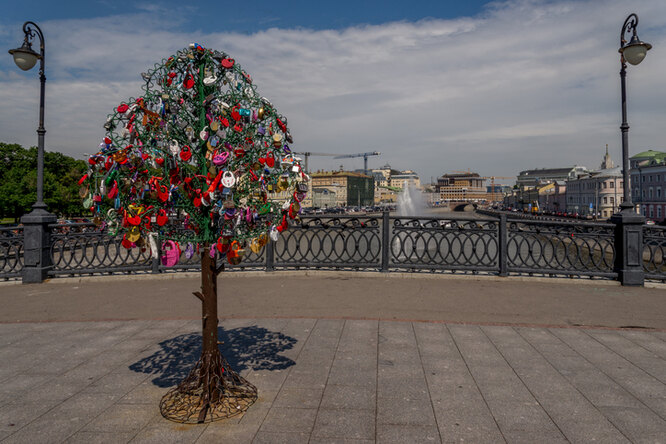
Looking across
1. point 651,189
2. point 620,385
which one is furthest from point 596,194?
point 620,385

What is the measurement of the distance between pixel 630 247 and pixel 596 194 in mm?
102714

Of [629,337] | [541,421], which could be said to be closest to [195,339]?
[541,421]

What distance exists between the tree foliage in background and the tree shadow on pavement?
1802 inches

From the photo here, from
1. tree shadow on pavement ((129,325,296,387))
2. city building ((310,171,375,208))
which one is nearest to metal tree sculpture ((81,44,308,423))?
tree shadow on pavement ((129,325,296,387))

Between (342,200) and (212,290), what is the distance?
17387 centimetres

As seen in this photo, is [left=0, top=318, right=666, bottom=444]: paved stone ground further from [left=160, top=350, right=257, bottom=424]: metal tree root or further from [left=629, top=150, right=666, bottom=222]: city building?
[left=629, top=150, right=666, bottom=222]: city building

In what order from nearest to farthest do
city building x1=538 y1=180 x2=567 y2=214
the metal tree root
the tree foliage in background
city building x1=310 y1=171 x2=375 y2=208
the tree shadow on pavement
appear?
the metal tree root, the tree shadow on pavement, the tree foliage in background, city building x1=538 y1=180 x2=567 y2=214, city building x1=310 y1=171 x2=375 y2=208

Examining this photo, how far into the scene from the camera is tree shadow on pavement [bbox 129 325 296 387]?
464 centimetres

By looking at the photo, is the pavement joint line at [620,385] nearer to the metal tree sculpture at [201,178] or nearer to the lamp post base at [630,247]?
Result: the metal tree sculpture at [201,178]

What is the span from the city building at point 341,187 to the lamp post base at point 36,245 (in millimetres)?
152284

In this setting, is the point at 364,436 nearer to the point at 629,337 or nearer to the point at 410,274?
the point at 629,337

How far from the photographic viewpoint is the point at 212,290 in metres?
3.80

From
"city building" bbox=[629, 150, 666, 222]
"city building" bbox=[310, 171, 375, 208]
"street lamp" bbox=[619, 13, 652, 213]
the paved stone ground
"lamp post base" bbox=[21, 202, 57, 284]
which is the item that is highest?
"city building" bbox=[310, 171, 375, 208]

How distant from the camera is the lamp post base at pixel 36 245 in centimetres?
959
